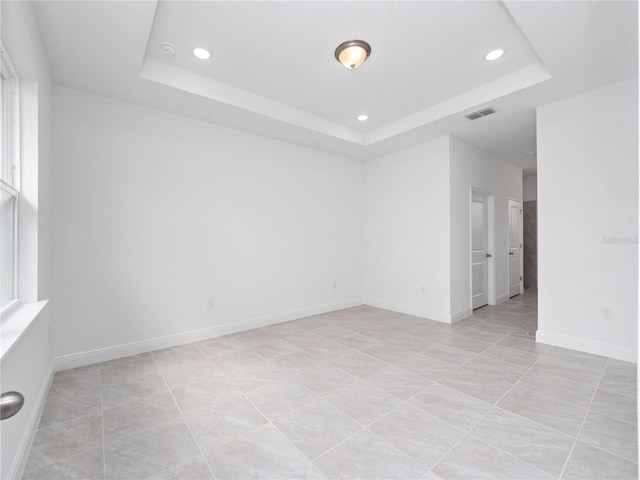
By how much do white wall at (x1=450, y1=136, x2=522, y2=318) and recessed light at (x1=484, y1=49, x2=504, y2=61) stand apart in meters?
1.71

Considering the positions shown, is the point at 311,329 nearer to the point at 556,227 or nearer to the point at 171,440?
the point at 171,440

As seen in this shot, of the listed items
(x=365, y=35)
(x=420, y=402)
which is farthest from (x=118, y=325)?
(x=365, y=35)

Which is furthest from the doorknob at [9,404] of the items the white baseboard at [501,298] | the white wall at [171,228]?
the white baseboard at [501,298]

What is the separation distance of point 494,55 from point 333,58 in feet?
5.07

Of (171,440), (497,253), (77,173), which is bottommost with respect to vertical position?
(171,440)

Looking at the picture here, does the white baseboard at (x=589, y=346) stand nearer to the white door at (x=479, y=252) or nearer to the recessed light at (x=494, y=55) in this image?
the white door at (x=479, y=252)

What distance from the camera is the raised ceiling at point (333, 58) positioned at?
→ 2.29m

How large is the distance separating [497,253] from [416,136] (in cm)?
299

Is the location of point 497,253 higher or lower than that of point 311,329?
higher

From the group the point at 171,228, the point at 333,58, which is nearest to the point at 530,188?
the point at 333,58

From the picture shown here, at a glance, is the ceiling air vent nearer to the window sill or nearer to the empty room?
the empty room

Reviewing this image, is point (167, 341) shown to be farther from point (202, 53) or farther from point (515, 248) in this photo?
point (515, 248)

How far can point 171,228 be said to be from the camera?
3643 mm

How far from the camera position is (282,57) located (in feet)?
9.63
